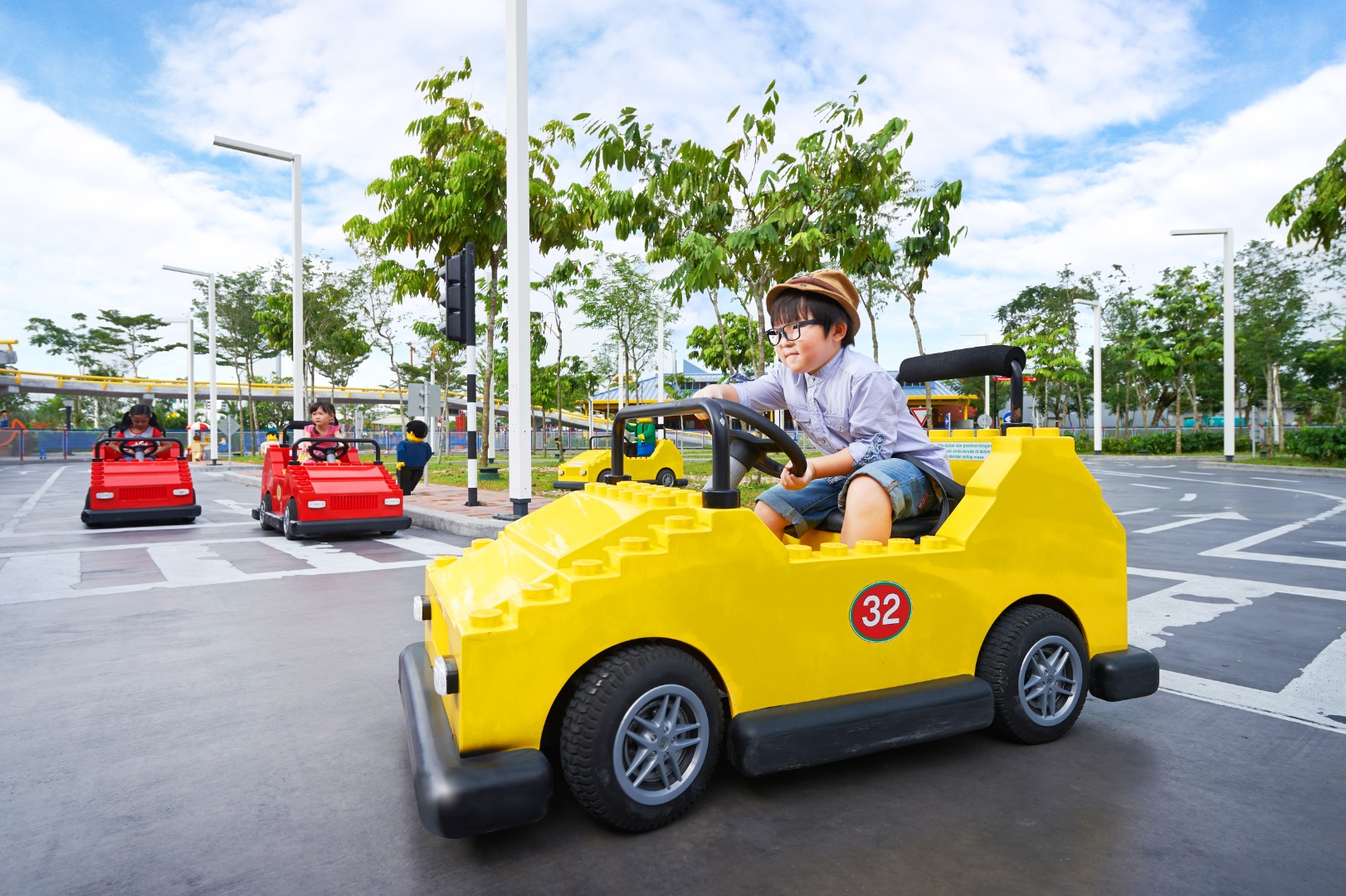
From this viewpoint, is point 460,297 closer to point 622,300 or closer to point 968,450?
point 968,450

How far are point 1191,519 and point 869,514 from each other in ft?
30.7

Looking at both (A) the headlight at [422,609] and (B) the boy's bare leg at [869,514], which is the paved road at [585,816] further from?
(B) the boy's bare leg at [869,514]

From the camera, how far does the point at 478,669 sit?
1879 mm

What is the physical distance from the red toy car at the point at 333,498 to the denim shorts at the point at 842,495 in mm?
6706

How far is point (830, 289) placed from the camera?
2781 millimetres

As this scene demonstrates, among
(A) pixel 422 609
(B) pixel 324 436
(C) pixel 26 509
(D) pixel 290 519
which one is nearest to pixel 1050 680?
(A) pixel 422 609

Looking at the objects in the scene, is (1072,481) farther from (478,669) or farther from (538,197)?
(538,197)

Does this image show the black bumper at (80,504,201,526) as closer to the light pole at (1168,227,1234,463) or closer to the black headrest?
the black headrest

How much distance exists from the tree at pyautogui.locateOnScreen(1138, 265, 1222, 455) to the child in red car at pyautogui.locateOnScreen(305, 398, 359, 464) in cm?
3405

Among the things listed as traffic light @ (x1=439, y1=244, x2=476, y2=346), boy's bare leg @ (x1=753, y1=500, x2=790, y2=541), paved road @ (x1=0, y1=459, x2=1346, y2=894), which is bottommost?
paved road @ (x1=0, y1=459, x2=1346, y2=894)

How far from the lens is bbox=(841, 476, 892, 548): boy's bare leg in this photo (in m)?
2.55

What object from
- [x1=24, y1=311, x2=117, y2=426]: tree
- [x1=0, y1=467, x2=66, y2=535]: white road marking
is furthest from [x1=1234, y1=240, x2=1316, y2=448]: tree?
[x1=24, y1=311, x2=117, y2=426]: tree

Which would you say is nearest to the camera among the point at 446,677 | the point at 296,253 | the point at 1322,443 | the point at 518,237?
the point at 446,677

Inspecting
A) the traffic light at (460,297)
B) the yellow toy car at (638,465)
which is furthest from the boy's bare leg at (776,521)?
the yellow toy car at (638,465)
